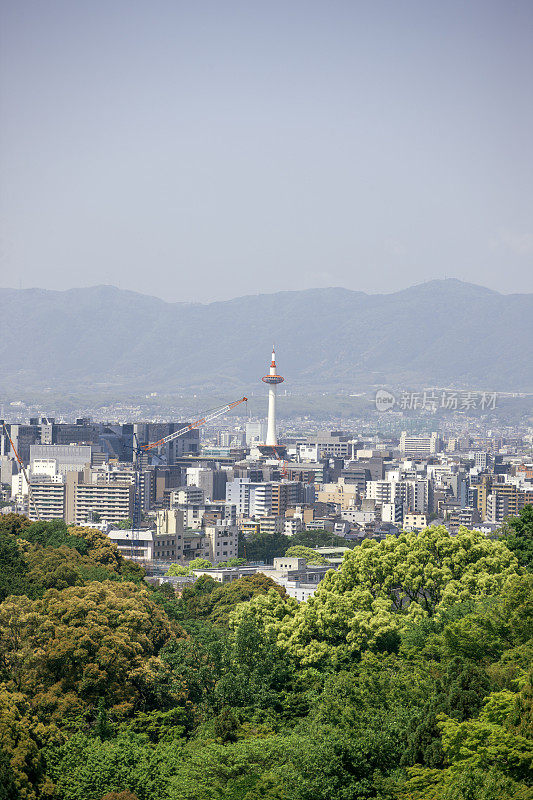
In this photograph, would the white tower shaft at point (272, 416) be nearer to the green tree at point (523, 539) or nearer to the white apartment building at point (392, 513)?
the white apartment building at point (392, 513)

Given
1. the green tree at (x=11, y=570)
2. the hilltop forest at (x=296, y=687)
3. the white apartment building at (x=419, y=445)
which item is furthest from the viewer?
the white apartment building at (x=419, y=445)

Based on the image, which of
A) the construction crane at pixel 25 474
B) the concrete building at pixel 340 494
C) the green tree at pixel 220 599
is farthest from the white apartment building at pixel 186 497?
the green tree at pixel 220 599

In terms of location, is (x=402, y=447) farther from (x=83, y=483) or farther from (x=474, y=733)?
(x=474, y=733)

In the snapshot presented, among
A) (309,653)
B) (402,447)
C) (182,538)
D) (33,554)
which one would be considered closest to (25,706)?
(309,653)

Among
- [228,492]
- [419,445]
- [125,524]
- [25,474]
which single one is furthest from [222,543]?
[419,445]

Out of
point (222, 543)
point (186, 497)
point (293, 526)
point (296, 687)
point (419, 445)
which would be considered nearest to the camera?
point (296, 687)

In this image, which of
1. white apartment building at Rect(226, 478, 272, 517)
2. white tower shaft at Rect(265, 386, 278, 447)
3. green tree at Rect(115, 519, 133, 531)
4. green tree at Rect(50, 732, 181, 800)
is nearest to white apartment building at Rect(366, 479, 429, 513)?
white apartment building at Rect(226, 478, 272, 517)

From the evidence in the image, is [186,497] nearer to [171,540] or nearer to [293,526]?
[293,526]

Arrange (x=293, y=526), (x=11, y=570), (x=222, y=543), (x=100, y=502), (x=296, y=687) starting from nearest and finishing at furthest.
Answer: (x=296, y=687) → (x=11, y=570) → (x=222, y=543) → (x=293, y=526) → (x=100, y=502)

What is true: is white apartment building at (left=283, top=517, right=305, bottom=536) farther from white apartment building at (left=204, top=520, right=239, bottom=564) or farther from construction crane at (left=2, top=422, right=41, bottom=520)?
white apartment building at (left=204, top=520, right=239, bottom=564)
